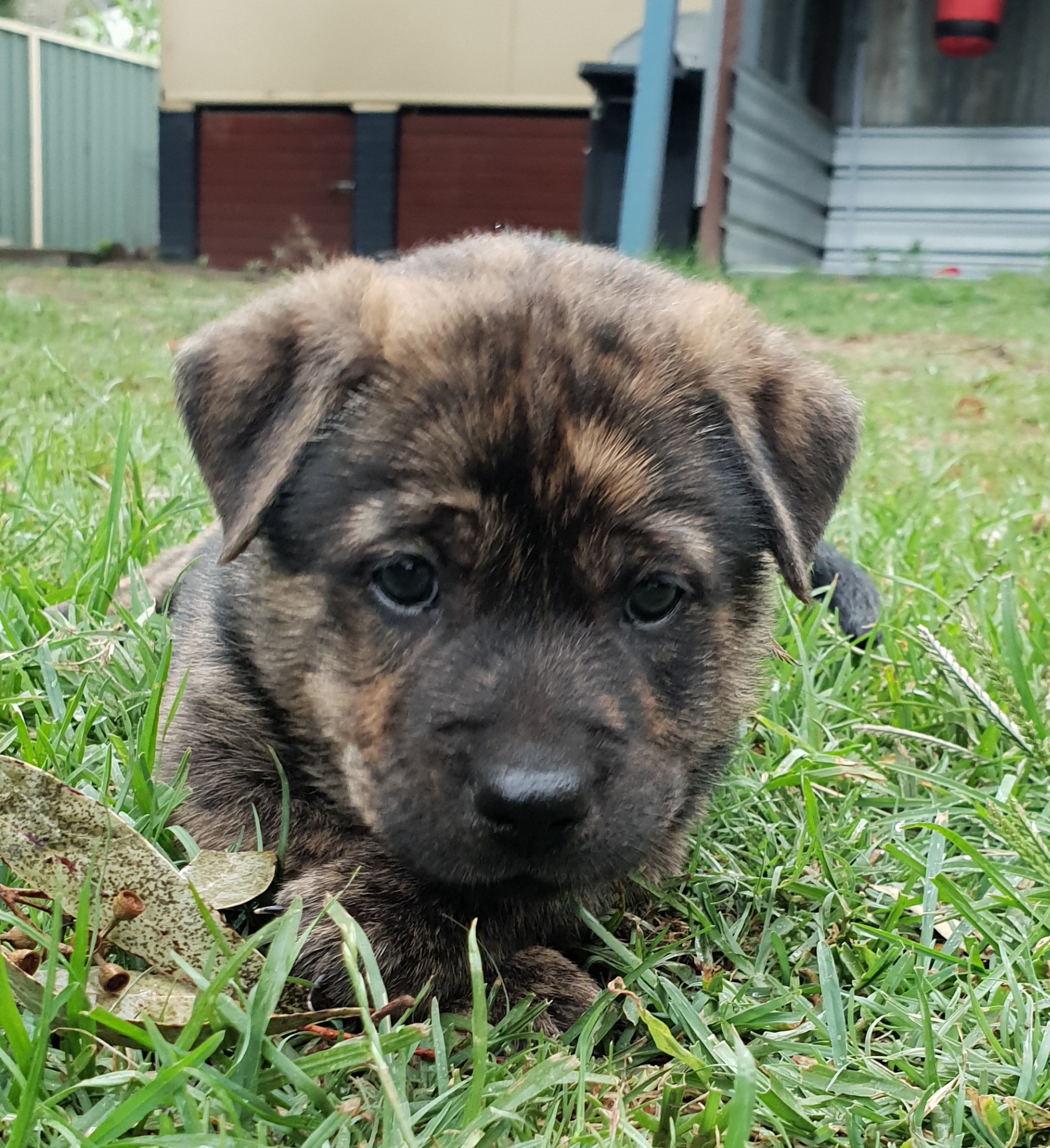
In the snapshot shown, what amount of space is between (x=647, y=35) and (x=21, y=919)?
1176 cm

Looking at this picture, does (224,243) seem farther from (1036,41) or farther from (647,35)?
(1036,41)

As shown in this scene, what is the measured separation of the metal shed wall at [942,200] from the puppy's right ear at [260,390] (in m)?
14.6

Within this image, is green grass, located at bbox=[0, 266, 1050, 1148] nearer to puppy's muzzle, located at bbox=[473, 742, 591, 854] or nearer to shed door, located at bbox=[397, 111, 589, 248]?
puppy's muzzle, located at bbox=[473, 742, 591, 854]

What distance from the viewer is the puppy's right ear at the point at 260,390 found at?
258 cm

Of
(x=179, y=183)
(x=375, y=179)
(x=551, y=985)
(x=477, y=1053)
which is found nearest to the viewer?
(x=477, y=1053)

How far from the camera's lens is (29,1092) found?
1.63 m

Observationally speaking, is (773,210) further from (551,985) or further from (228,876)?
(228,876)

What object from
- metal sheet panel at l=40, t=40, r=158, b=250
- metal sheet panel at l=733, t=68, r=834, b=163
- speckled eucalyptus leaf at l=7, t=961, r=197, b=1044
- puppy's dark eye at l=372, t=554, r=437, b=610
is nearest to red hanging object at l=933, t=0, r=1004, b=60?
metal sheet panel at l=733, t=68, r=834, b=163

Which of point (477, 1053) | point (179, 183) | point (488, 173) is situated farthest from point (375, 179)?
point (477, 1053)

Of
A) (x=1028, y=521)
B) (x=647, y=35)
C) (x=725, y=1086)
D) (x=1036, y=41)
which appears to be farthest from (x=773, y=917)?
(x=1036, y=41)

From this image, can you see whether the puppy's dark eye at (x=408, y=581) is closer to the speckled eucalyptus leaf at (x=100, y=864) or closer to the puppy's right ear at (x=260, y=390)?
the puppy's right ear at (x=260, y=390)

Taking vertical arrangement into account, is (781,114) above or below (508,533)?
above

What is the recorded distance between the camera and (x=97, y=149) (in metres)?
23.9

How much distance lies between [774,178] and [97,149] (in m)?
14.7
